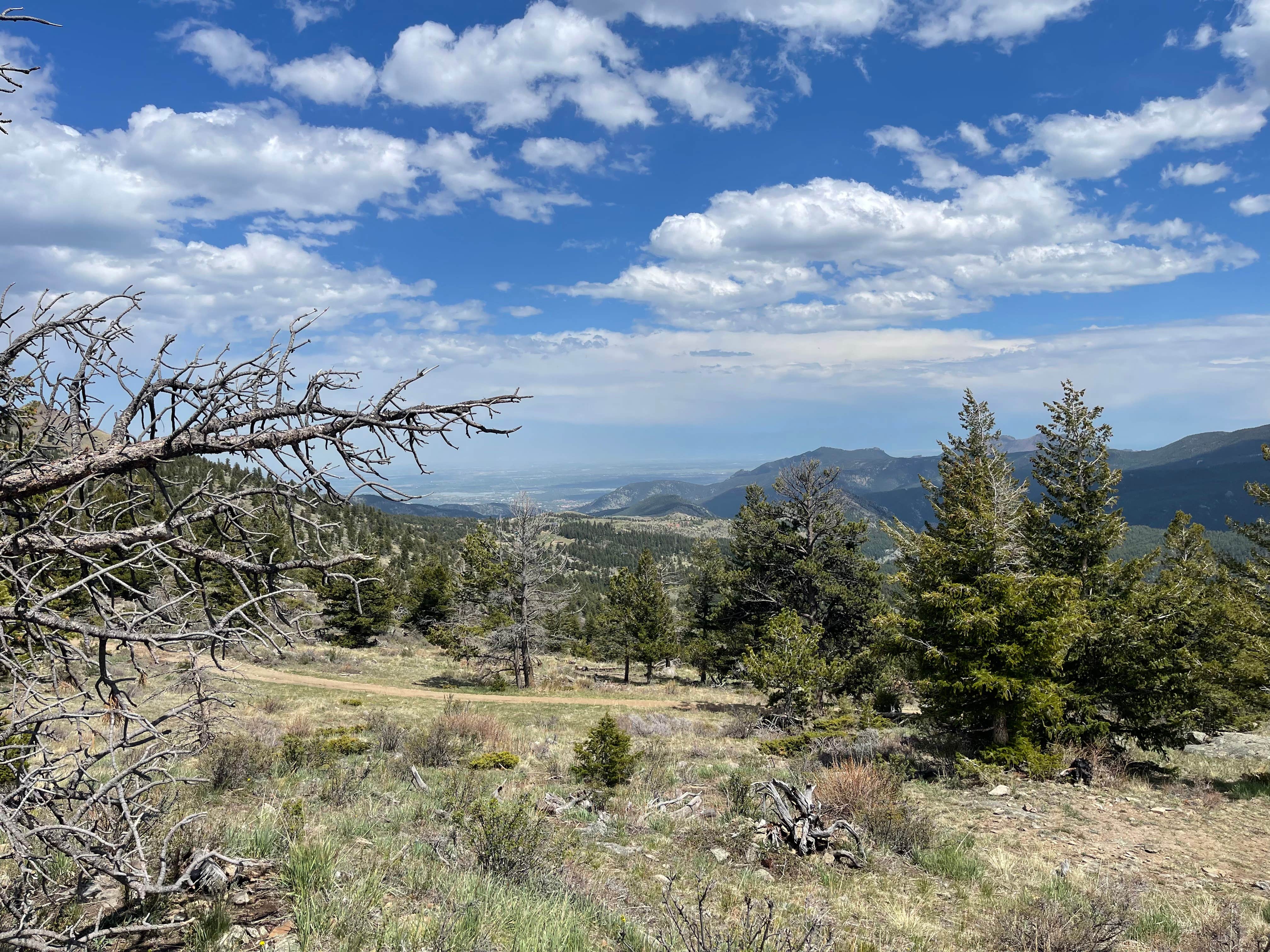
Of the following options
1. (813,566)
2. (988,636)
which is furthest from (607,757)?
(813,566)

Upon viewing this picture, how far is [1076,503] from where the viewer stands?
18312 mm

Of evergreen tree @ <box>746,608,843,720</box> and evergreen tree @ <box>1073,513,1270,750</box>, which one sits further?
evergreen tree @ <box>746,608,843,720</box>

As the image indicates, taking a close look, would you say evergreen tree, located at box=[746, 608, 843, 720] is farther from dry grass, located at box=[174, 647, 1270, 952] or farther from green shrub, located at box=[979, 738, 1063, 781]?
green shrub, located at box=[979, 738, 1063, 781]

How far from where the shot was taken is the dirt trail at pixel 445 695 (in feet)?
84.3

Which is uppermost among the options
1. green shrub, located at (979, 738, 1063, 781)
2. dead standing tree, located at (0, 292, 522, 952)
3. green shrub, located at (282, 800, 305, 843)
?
dead standing tree, located at (0, 292, 522, 952)

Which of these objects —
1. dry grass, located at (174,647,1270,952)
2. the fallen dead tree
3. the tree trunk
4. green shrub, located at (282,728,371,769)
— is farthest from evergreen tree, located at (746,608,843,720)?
the tree trunk

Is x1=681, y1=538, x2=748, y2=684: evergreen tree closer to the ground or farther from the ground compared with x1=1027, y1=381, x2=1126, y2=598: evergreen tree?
closer to the ground

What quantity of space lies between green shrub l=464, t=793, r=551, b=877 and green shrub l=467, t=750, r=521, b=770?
5.38m

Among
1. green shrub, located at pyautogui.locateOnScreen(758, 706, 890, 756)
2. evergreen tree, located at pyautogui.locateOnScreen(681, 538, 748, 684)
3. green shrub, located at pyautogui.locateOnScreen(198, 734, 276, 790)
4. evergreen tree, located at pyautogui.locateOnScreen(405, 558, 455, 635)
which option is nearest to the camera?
green shrub, located at pyautogui.locateOnScreen(198, 734, 276, 790)

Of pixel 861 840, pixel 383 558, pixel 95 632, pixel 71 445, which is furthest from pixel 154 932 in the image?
pixel 383 558

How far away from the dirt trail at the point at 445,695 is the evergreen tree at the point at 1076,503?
14.1 meters

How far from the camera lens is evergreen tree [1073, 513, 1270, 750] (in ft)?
39.2

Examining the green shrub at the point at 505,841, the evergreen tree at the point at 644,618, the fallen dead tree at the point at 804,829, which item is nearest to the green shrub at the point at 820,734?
the fallen dead tree at the point at 804,829

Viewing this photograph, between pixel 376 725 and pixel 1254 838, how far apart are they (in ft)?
56.4
